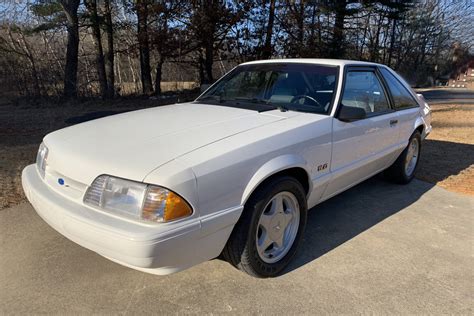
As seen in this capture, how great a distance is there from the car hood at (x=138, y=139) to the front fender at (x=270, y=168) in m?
0.33

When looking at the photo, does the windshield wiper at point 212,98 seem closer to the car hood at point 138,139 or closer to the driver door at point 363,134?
the car hood at point 138,139

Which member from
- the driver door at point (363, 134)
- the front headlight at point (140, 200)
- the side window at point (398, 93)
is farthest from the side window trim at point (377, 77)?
the front headlight at point (140, 200)

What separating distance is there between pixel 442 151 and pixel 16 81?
12.3m

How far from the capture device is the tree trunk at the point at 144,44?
12.5m

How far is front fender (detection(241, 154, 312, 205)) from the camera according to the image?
235cm

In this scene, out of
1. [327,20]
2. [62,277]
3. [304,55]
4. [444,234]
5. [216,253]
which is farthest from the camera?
[327,20]

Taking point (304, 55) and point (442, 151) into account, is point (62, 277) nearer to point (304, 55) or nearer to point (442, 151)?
point (442, 151)

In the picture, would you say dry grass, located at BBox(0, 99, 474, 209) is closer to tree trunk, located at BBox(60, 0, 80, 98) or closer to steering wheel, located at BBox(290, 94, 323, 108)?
tree trunk, located at BBox(60, 0, 80, 98)

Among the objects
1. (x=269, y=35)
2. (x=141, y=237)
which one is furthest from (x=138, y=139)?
(x=269, y=35)

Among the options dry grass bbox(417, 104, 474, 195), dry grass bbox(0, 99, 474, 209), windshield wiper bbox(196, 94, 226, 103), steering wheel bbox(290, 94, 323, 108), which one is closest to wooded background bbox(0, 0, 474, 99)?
dry grass bbox(0, 99, 474, 209)

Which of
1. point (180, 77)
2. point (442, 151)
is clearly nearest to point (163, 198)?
point (442, 151)

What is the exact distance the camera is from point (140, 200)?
2025mm

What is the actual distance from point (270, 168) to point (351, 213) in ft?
5.81

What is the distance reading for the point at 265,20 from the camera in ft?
49.2
